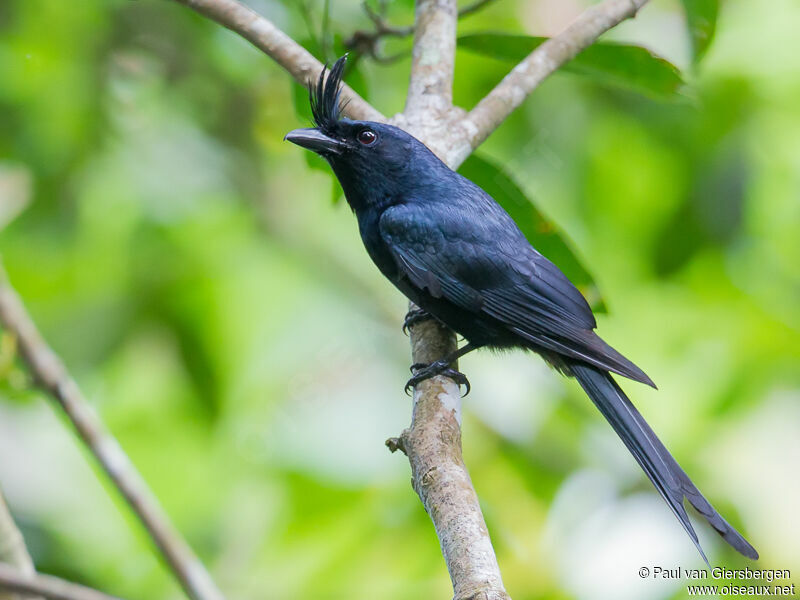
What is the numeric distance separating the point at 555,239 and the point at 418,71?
0.87m

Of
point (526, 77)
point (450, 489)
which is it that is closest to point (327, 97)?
point (526, 77)

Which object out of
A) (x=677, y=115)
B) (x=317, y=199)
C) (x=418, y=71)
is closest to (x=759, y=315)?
(x=677, y=115)

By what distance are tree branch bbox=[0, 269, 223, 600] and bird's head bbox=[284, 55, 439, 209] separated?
3.92 ft

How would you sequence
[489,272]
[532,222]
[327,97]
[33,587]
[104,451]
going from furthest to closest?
[532,222]
[327,97]
[489,272]
[104,451]
[33,587]

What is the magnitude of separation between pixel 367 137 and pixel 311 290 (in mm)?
1253

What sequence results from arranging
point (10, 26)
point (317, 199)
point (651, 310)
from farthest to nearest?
point (317, 199)
point (651, 310)
point (10, 26)

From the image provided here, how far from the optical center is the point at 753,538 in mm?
3930

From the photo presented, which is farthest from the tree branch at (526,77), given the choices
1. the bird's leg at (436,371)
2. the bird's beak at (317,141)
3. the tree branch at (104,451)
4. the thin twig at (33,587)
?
the thin twig at (33,587)

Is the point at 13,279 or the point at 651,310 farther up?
the point at 13,279

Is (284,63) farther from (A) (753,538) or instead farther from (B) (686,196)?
(A) (753,538)

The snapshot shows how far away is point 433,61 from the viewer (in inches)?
136

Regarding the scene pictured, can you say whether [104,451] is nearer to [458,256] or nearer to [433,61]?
[458,256]

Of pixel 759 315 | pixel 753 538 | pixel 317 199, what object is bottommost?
pixel 753 538

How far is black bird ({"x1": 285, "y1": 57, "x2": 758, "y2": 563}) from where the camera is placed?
3123 mm
